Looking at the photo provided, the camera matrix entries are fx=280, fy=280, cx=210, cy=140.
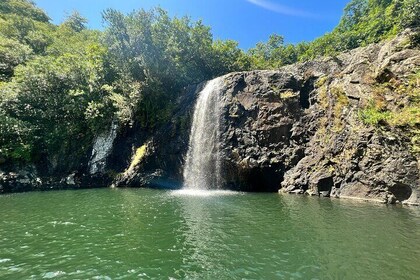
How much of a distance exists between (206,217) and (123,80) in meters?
25.8

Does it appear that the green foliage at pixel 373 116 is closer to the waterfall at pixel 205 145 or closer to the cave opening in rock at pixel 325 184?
the cave opening in rock at pixel 325 184

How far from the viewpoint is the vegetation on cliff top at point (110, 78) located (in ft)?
98.9

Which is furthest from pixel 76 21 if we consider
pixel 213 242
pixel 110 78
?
pixel 213 242

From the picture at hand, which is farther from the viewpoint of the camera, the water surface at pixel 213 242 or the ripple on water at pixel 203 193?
the ripple on water at pixel 203 193

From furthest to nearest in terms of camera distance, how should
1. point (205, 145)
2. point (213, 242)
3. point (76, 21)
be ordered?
point (76, 21)
point (205, 145)
point (213, 242)

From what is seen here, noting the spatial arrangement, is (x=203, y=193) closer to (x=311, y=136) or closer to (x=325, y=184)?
(x=325, y=184)

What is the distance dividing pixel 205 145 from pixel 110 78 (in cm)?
1746

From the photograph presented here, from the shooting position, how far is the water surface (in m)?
8.16

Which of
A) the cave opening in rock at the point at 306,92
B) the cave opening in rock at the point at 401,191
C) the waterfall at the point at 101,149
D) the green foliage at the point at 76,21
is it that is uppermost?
the green foliage at the point at 76,21

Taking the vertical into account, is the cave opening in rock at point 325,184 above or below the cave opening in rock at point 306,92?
below

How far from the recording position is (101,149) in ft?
101

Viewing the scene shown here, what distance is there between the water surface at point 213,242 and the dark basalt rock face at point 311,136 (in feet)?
9.54

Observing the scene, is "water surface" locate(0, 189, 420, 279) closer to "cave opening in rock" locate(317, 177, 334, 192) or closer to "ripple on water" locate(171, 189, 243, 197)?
"cave opening in rock" locate(317, 177, 334, 192)

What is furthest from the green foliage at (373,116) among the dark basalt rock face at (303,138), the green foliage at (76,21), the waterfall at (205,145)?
the green foliage at (76,21)
